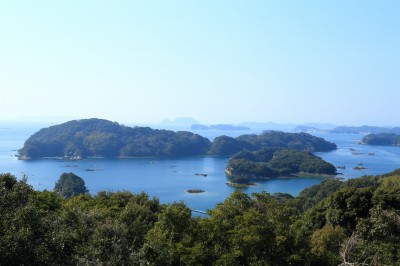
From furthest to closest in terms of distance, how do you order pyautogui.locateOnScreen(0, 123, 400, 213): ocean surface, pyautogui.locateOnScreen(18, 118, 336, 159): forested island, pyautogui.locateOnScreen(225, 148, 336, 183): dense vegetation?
1. pyautogui.locateOnScreen(18, 118, 336, 159): forested island
2. pyautogui.locateOnScreen(225, 148, 336, 183): dense vegetation
3. pyautogui.locateOnScreen(0, 123, 400, 213): ocean surface

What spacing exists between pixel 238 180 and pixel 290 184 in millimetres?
6103

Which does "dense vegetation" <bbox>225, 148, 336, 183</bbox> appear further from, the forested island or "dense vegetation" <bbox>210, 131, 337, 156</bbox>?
the forested island

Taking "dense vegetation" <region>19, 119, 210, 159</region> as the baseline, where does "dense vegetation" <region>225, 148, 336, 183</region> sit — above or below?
below

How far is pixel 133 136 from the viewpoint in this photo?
77.1 m

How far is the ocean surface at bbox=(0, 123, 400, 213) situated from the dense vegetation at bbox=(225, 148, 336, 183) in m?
1.90

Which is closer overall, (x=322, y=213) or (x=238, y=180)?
(x=322, y=213)

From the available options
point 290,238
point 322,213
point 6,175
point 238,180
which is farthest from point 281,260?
point 238,180

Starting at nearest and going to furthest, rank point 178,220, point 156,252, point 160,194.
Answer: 1. point 156,252
2. point 178,220
3. point 160,194

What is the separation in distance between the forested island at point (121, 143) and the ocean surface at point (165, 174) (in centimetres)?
434

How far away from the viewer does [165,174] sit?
50406 mm

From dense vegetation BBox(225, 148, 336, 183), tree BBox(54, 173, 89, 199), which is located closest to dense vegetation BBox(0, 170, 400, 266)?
tree BBox(54, 173, 89, 199)

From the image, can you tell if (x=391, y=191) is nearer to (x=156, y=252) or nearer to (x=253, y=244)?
(x=253, y=244)

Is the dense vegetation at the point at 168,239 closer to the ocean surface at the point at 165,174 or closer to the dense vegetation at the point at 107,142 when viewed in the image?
the ocean surface at the point at 165,174

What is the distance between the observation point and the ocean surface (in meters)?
38.1
